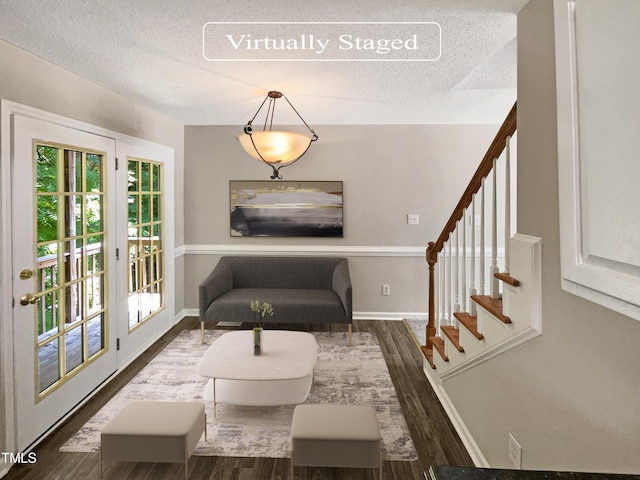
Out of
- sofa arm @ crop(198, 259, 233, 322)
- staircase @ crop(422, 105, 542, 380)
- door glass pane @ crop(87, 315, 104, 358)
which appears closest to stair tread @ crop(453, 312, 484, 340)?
staircase @ crop(422, 105, 542, 380)

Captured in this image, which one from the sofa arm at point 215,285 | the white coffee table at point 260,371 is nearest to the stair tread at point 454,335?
the white coffee table at point 260,371

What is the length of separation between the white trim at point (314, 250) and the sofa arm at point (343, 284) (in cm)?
21

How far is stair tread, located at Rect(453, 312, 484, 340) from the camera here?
2.10 meters

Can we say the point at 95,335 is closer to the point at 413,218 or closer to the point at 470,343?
the point at 470,343

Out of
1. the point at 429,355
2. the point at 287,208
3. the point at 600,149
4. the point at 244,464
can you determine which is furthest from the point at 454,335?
the point at 287,208

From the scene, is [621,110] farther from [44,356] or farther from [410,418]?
[44,356]

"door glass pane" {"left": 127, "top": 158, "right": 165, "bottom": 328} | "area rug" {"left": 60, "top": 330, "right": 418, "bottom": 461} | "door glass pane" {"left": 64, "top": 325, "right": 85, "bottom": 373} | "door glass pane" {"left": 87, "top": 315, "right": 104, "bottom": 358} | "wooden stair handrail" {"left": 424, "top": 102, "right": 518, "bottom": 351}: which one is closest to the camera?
"wooden stair handrail" {"left": 424, "top": 102, "right": 518, "bottom": 351}

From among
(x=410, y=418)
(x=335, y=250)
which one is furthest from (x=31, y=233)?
(x=335, y=250)

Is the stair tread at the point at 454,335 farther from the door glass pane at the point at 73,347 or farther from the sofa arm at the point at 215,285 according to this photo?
the door glass pane at the point at 73,347

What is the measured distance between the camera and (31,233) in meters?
2.31

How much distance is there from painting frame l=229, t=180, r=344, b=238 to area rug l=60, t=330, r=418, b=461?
4.35 ft

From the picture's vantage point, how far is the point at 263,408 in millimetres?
2713

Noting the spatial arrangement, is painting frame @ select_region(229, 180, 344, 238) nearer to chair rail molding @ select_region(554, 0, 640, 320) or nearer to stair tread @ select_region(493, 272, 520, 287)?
stair tread @ select_region(493, 272, 520, 287)

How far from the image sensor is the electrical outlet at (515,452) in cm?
172
